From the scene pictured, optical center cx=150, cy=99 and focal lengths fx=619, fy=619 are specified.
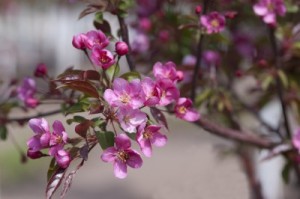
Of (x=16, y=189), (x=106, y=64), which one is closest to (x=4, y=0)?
(x=16, y=189)

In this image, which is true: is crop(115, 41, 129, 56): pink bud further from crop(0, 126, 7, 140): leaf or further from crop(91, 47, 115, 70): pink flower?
crop(0, 126, 7, 140): leaf

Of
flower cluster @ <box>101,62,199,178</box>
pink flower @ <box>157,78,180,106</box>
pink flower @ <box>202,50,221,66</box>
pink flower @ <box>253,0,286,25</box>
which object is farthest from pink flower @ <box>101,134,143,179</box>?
pink flower @ <box>202,50,221,66</box>

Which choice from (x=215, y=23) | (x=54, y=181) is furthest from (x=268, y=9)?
(x=54, y=181)

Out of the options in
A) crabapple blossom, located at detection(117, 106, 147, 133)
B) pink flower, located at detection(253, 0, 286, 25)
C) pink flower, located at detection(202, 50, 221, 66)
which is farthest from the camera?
pink flower, located at detection(202, 50, 221, 66)

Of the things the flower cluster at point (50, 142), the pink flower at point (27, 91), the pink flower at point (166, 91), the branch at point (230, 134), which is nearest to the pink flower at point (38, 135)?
the flower cluster at point (50, 142)

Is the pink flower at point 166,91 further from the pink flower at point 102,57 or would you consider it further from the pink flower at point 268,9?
the pink flower at point 268,9

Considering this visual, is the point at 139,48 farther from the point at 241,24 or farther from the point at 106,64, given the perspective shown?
the point at 106,64
